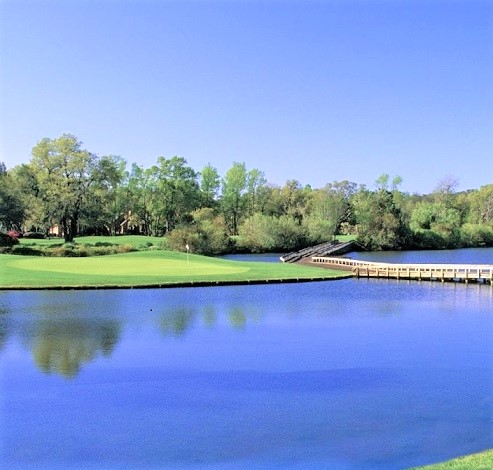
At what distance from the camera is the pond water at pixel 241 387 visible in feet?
36.8

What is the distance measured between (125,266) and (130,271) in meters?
2.94

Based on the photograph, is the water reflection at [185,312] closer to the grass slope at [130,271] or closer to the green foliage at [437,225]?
the grass slope at [130,271]

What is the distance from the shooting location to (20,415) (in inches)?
517

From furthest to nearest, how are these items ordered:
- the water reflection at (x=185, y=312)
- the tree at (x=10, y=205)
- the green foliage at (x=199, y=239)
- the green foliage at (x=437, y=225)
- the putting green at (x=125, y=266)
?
1. the green foliage at (x=437, y=225)
2. the tree at (x=10, y=205)
3. the green foliage at (x=199, y=239)
4. the putting green at (x=125, y=266)
5. the water reflection at (x=185, y=312)

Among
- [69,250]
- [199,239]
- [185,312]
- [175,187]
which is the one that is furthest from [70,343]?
[175,187]

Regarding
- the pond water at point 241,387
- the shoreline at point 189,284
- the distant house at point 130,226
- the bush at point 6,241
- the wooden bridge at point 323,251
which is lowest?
the pond water at point 241,387

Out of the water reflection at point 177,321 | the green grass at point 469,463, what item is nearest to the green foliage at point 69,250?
the water reflection at point 177,321

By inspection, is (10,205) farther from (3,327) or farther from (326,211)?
(3,327)

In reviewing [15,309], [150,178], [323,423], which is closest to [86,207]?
[150,178]

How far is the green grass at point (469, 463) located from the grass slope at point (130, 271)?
90.9 ft

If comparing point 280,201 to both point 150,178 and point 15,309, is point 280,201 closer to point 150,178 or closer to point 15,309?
point 150,178

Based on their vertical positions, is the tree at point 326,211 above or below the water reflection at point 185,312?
above

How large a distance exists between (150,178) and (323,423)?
77042 millimetres

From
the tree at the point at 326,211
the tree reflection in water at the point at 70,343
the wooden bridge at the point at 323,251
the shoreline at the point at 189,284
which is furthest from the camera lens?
the tree at the point at 326,211
